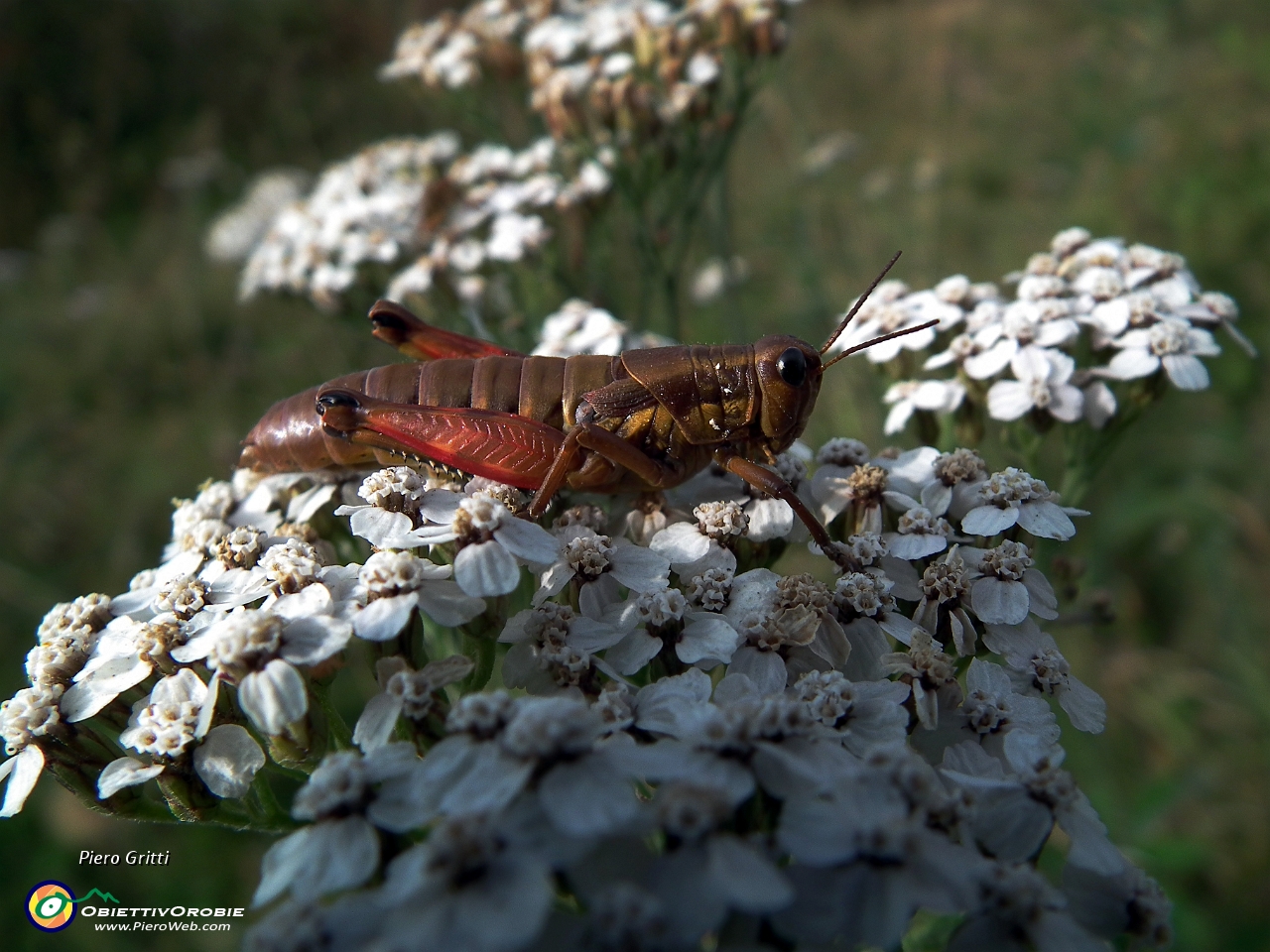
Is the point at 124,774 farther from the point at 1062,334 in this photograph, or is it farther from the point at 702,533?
the point at 1062,334

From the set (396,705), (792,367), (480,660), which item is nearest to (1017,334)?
(792,367)

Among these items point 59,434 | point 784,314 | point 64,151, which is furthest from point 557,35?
point 64,151

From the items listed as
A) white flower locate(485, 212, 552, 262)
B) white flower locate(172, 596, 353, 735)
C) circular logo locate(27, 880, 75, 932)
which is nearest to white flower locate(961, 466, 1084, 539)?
white flower locate(172, 596, 353, 735)

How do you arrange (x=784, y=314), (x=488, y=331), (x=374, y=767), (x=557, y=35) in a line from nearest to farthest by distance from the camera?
(x=374, y=767) < (x=488, y=331) < (x=557, y=35) < (x=784, y=314)

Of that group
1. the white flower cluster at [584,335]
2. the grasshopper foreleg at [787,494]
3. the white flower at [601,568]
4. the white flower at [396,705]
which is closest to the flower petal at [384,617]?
the white flower at [396,705]

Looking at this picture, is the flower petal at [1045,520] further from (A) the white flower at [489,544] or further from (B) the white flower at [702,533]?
(A) the white flower at [489,544]

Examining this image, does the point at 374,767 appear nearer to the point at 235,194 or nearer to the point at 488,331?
the point at 488,331

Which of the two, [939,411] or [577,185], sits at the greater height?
[577,185]

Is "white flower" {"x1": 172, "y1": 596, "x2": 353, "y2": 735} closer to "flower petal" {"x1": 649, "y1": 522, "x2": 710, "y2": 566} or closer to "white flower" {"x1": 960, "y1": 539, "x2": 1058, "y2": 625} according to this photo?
"flower petal" {"x1": 649, "y1": 522, "x2": 710, "y2": 566}
